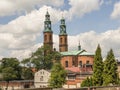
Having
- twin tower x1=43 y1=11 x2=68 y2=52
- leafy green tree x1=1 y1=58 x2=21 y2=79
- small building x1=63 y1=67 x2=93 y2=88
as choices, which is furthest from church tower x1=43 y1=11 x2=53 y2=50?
small building x1=63 y1=67 x2=93 y2=88

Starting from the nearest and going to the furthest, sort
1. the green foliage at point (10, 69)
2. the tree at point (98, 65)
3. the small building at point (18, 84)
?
1. the tree at point (98, 65)
2. the small building at point (18, 84)
3. the green foliage at point (10, 69)

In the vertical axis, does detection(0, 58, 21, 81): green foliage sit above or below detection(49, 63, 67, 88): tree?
above

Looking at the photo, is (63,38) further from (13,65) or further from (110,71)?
(110,71)

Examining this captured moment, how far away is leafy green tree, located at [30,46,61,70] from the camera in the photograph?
112188mm

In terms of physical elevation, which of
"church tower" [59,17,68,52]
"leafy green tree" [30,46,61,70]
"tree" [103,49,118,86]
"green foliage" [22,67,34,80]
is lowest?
"tree" [103,49,118,86]

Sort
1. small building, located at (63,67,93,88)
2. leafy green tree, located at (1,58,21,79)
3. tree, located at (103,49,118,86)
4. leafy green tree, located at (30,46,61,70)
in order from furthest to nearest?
1. leafy green tree, located at (30,46,61,70)
2. leafy green tree, located at (1,58,21,79)
3. small building, located at (63,67,93,88)
4. tree, located at (103,49,118,86)

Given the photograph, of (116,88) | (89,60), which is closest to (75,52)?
(89,60)

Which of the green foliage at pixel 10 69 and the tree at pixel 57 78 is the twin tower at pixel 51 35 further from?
the tree at pixel 57 78

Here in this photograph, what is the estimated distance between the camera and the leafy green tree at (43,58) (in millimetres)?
112188

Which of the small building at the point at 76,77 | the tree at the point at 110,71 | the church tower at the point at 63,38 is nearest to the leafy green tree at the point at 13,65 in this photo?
the small building at the point at 76,77

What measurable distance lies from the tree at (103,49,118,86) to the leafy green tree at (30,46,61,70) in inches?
2095

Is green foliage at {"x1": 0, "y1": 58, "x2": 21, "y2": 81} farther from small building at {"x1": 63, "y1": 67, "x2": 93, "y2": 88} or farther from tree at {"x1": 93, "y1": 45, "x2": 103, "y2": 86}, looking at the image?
tree at {"x1": 93, "y1": 45, "x2": 103, "y2": 86}

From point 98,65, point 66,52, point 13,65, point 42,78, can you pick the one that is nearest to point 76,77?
point 42,78

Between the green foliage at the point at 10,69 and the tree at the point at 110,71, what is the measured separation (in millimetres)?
47494
